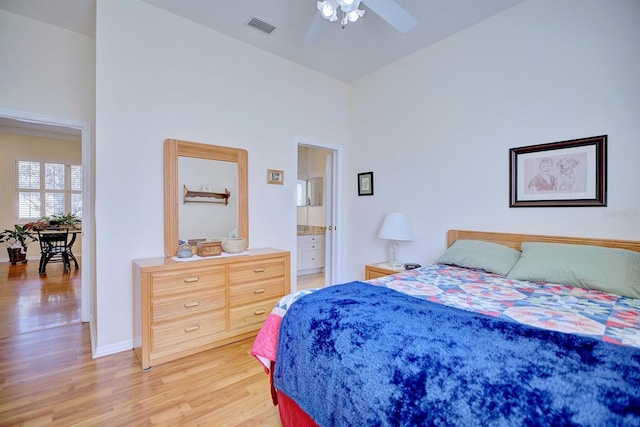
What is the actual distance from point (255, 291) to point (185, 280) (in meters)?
0.66

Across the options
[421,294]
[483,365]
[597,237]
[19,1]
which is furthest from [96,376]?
[597,237]

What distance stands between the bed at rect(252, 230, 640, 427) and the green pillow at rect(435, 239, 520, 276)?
159 millimetres

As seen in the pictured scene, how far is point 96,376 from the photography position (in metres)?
2.07

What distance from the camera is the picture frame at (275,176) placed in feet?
11.0

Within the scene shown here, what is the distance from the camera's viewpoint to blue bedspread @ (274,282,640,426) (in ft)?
2.39

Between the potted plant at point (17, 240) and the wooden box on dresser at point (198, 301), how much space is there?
5.42 meters

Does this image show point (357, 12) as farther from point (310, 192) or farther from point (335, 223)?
point (310, 192)

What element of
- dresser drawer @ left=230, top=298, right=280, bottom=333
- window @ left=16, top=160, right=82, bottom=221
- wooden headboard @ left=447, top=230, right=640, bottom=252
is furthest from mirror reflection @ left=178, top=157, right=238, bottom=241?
window @ left=16, top=160, right=82, bottom=221

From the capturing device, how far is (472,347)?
3.16 feet

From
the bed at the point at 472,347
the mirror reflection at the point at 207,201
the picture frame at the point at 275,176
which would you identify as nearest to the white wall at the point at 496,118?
the bed at the point at 472,347

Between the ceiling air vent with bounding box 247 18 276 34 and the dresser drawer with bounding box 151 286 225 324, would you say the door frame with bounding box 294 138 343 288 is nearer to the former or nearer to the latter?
the ceiling air vent with bounding box 247 18 276 34

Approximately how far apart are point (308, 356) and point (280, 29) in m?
2.96

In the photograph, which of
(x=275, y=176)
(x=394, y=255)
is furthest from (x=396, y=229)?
(x=275, y=176)

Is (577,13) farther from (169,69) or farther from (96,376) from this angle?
(96,376)
